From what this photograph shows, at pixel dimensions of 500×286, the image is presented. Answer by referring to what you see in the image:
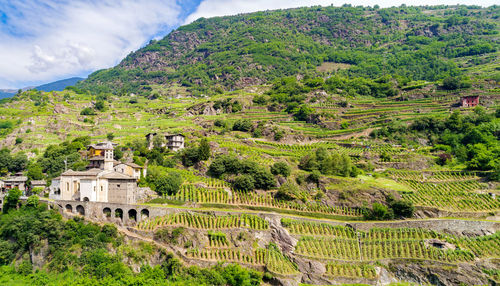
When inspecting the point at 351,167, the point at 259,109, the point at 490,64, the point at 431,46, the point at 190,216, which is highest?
the point at 431,46

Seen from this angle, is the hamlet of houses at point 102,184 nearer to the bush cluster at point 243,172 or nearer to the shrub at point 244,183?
the bush cluster at point 243,172

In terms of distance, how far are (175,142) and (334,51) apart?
4951 inches

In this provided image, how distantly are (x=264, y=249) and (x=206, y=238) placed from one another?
6645 mm

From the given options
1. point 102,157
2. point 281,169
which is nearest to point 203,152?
point 281,169

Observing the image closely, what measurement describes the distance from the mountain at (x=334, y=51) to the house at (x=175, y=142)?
3234 inches

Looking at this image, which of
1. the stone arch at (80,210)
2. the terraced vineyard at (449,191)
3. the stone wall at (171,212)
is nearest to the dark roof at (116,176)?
the stone wall at (171,212)

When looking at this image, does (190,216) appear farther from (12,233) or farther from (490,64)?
(490,64)

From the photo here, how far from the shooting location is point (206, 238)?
110ft

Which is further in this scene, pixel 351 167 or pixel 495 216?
pixel 351 167

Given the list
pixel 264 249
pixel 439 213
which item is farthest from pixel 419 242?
pixel 264 249

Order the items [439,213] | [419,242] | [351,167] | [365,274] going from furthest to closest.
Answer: [351,167] < [439,213] < [419,242] < [365,274]

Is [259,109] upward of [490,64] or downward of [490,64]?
downward

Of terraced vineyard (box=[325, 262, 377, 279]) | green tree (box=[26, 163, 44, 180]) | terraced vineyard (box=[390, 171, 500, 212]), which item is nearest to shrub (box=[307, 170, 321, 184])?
terraced vineyard (box=[390, 171, 500, 212])

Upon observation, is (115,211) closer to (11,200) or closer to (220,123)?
(11,200)
